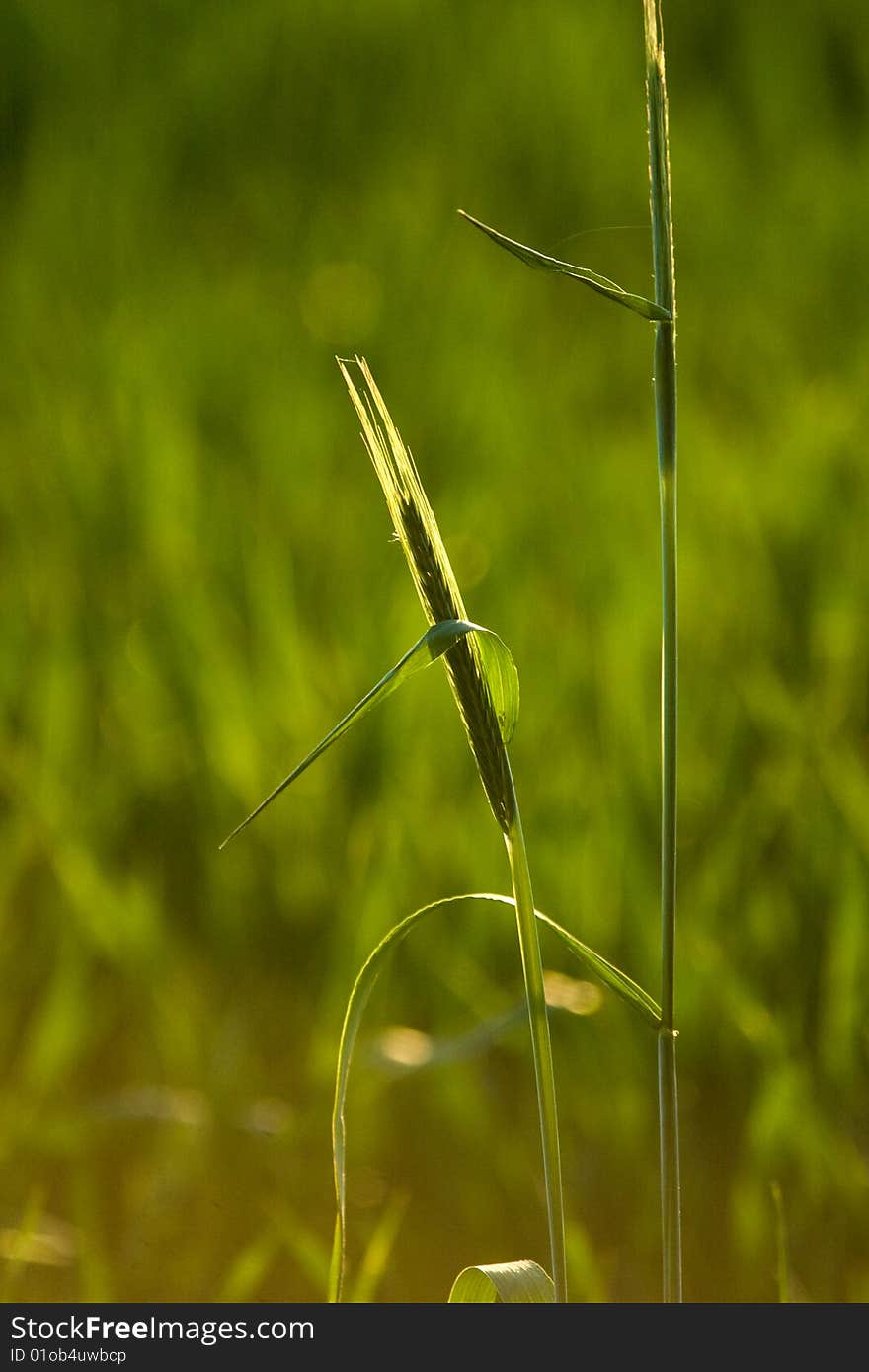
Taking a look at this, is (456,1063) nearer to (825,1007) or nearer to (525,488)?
(825,1007)

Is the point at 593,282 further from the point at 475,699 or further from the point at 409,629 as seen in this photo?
the point at 409,629

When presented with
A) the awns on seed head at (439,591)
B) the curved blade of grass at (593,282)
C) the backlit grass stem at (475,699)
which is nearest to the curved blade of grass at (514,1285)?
the backlit grass stem at (475,699)

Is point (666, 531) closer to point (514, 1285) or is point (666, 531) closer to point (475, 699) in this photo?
point (475, 699)

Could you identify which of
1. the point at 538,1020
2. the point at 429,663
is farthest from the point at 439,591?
the point at 538,1020

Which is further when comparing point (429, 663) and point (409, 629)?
point (409, 629)

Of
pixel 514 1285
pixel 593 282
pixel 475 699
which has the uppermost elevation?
pixel 593 282

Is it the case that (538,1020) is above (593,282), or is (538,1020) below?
below

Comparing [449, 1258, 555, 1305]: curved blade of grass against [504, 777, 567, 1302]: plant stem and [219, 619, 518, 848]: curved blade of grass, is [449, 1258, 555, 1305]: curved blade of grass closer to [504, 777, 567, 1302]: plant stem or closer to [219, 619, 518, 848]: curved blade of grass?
[504, 777, 567, 1302]: plant stem
